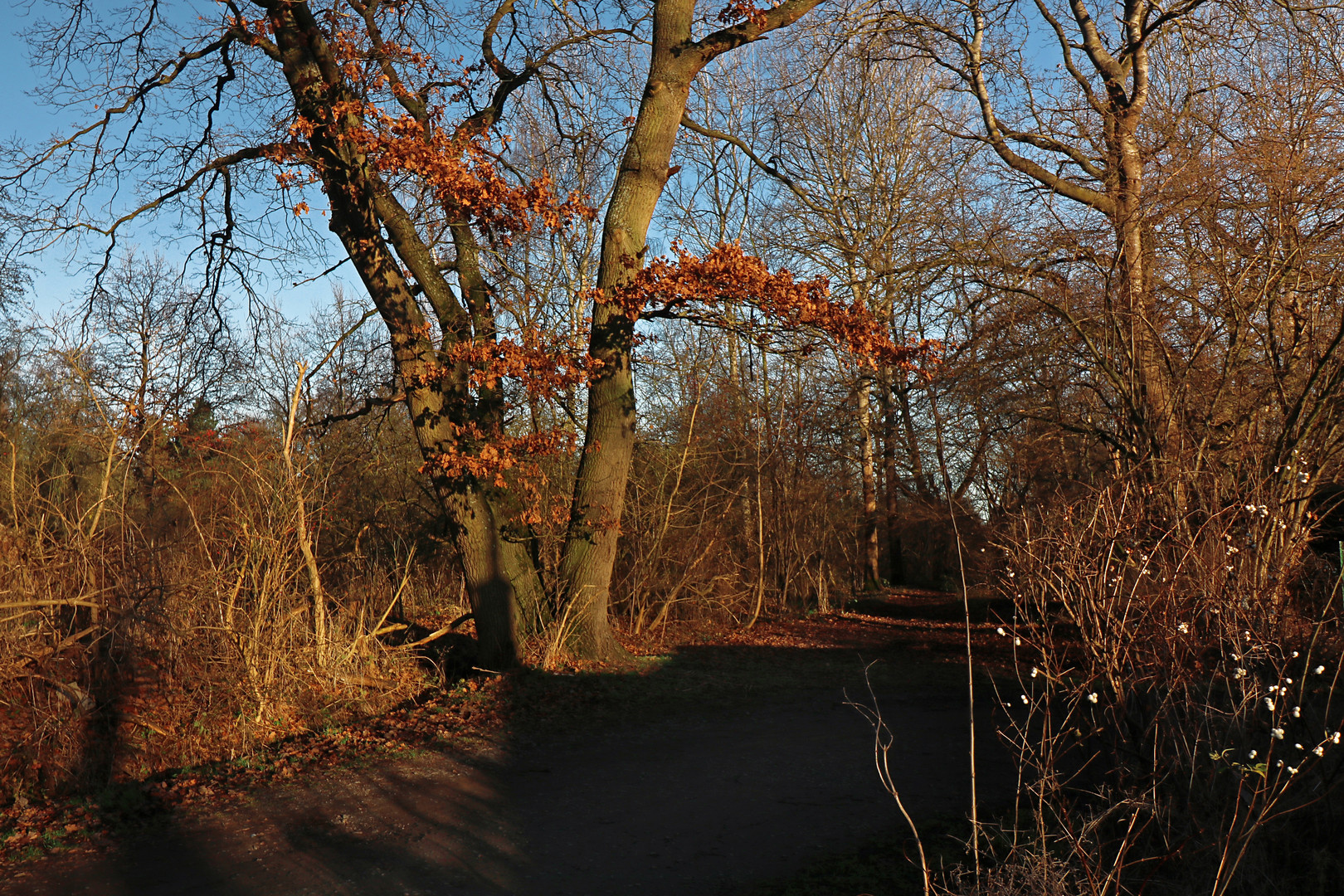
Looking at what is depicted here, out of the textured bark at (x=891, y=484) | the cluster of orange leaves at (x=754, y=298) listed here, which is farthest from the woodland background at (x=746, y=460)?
the textured bark at (x=891, y=484)

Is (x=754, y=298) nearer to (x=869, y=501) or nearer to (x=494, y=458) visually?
(x=494, y=458)

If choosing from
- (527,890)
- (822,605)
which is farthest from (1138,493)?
(822,605)

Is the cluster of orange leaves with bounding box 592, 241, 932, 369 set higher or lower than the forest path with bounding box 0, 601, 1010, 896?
higher

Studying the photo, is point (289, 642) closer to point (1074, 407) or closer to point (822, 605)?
point (1074, 407)

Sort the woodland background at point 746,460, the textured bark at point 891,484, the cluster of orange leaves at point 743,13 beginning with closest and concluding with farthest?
the woodland background at point 746,460, the cluster of orange leaves at point 743,13, the textured bark at point 891,484

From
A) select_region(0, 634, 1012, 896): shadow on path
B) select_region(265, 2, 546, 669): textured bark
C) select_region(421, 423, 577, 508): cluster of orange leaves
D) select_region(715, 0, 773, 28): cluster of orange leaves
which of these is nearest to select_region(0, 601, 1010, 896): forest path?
select_region(0, 634, 1012, 896): shadow on path

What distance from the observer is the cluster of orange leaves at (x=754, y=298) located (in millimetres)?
9773

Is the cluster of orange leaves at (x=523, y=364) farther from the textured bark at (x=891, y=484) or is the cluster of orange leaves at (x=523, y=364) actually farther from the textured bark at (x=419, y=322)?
the textured bark at (x=891, y=484)

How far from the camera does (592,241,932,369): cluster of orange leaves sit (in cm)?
977

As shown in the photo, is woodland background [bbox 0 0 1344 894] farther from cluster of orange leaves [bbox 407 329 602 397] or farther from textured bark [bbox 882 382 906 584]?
textured bark [bbox 882 382 906 584]

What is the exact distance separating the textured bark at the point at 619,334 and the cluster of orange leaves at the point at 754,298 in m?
0.66

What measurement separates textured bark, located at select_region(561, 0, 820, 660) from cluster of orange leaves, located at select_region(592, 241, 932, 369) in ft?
2.15

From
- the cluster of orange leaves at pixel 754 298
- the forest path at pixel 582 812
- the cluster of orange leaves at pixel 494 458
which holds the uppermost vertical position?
the cluster of orange leaves at pixel 754 298

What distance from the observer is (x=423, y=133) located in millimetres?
9836
